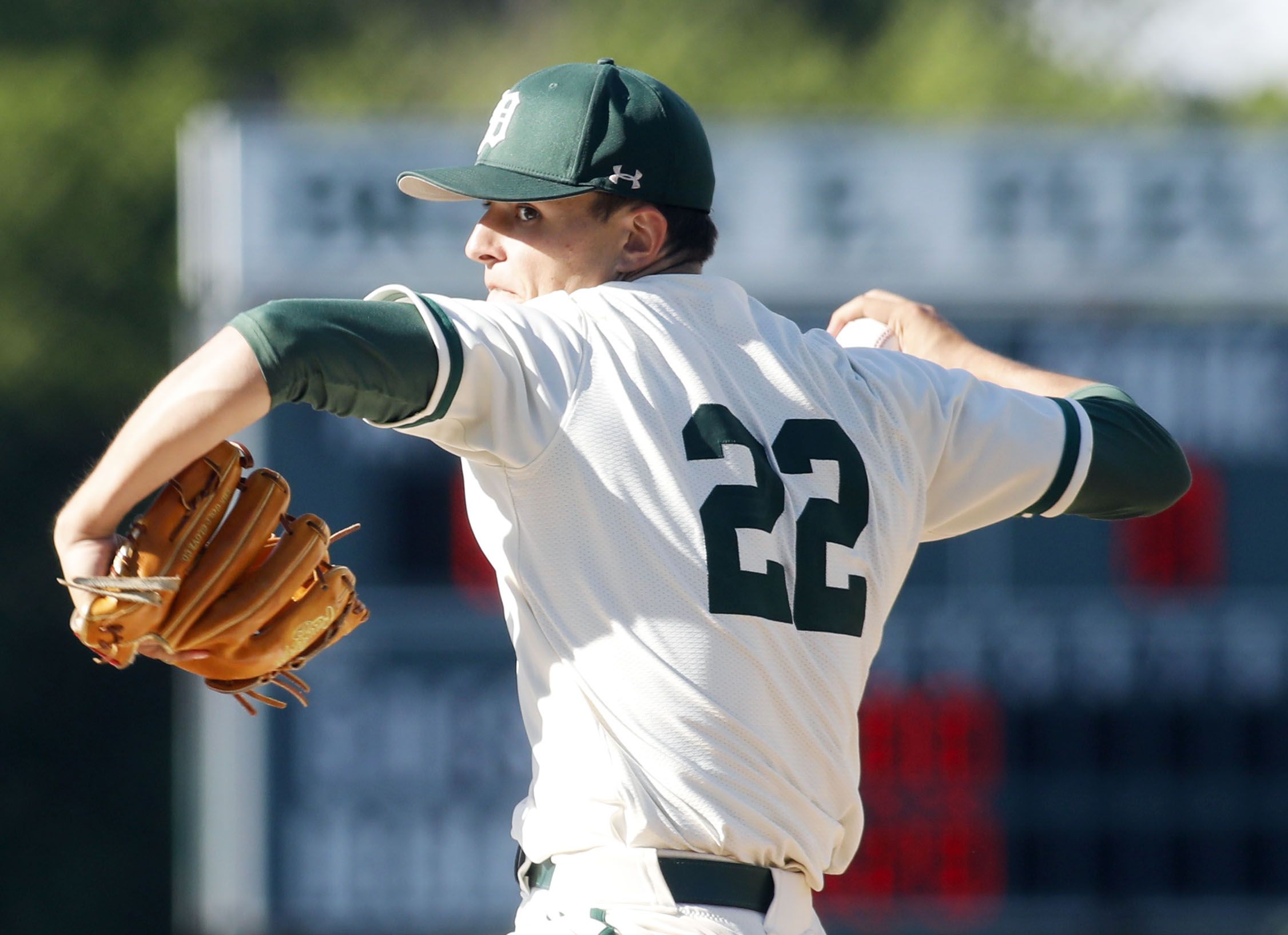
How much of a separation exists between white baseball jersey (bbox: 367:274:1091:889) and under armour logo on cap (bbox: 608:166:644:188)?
0.11 meters

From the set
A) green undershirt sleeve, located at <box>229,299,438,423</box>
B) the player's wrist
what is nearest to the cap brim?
green undershirt sleeve, located at <box>229,299,438,423</box>

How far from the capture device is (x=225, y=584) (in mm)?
2100

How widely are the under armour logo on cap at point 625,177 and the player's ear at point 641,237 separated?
3 centimetres

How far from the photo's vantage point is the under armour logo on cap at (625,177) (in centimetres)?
217

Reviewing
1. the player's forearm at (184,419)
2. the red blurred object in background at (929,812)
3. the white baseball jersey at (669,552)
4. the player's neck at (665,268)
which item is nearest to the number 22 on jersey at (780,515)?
the white baseball jersey at (669,552)

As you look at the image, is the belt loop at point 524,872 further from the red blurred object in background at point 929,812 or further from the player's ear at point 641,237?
the red blurred object in background at point 929,812

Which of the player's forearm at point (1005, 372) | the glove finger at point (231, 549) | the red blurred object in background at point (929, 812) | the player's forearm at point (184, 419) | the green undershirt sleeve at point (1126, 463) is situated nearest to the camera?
the player's forearm at point (184, 419)

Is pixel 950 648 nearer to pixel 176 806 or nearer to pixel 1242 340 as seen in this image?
pixel 1242 340

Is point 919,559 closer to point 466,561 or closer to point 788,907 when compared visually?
point 466,561

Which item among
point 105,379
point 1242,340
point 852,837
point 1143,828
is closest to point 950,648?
point 1143,828

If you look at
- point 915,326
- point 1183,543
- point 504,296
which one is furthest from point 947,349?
point 1183,543

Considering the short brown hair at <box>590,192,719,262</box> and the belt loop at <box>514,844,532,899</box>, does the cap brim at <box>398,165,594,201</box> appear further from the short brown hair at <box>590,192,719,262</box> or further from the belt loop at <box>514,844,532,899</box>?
the belt loop at <box>514,844,532,899</box>

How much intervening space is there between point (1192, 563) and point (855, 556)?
17.1 ft

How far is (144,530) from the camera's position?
2000mm
